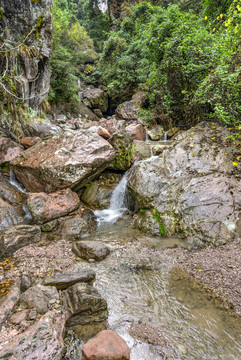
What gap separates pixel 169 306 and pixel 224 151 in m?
4.68

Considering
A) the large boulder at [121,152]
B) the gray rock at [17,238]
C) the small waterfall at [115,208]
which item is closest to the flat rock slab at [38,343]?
the gray rock at [17,238]

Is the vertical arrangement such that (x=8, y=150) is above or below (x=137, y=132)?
above

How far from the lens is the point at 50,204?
5547 millimetres

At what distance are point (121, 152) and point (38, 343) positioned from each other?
607 centimetres

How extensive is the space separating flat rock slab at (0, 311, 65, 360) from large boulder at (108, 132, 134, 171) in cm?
549

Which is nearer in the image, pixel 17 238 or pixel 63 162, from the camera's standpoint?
pixel 17 238

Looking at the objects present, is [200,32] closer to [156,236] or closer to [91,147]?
[91,147]

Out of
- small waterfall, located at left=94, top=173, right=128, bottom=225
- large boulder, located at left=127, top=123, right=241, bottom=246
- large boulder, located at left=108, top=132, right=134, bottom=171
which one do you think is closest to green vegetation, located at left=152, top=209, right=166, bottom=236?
large boulder, located at left=127, top=123, right=241, bottom=246

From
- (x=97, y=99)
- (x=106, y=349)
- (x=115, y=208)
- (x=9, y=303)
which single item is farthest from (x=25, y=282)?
(x=97, y=99)

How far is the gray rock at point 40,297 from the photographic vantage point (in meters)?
2.76

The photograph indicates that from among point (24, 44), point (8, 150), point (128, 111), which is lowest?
point (8, 150)

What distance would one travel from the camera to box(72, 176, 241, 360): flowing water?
2451 millimetres

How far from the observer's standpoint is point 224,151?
5.78 m

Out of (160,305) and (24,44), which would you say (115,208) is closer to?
(160,305)
